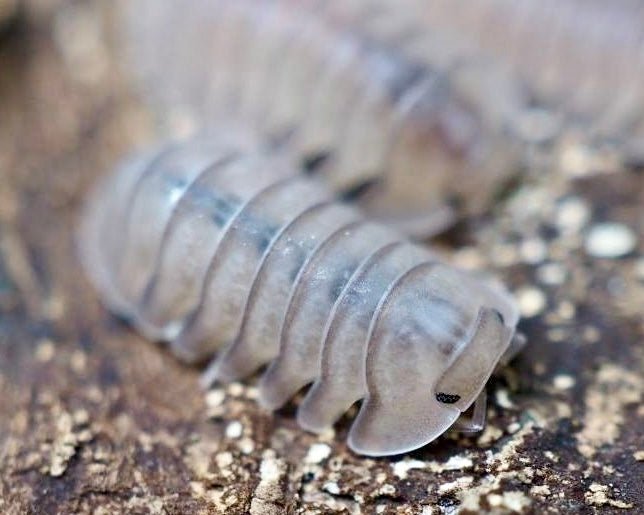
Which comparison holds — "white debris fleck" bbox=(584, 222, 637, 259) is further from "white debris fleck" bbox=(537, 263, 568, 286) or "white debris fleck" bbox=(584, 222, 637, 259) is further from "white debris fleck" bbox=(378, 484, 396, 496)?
"white debris fleck" bbox=(378, 484, 396, 496)

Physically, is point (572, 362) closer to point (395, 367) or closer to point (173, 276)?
point (395, 367)

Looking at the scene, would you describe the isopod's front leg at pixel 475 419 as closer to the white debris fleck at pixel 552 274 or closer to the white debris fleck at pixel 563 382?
the white debris fleck at pixel 563 382

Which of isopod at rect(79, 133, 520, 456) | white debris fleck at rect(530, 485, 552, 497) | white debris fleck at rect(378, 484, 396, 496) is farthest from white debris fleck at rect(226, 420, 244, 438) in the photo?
white debris fleck at rect(530, 485, 552, 497)

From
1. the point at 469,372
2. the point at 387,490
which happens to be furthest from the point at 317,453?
the point at 469,372

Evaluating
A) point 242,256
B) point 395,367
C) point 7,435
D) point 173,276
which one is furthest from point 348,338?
point 7,435

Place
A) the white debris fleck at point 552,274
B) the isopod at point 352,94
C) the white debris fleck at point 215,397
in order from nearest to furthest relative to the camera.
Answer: the white debris fleck at point 215,397, the white debris fleck at point 552,274, the isopod at point 352,94

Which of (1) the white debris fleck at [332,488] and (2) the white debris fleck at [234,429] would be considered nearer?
(1) the white debris fleck at [332,488]

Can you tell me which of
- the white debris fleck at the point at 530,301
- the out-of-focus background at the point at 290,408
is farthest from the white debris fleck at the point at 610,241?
the white debris fleck at the point at 530,301
